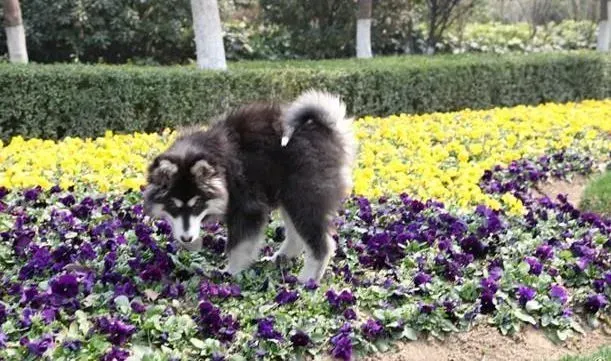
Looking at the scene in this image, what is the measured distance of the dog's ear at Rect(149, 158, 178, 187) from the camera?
4.22 meters

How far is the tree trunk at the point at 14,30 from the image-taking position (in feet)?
36.9

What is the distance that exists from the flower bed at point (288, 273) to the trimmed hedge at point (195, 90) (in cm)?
211

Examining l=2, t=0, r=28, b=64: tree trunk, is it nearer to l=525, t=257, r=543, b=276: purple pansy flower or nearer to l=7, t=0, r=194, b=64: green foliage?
l=7, t=0, r=194, b=64: green foliage

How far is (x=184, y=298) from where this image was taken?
4410 mm

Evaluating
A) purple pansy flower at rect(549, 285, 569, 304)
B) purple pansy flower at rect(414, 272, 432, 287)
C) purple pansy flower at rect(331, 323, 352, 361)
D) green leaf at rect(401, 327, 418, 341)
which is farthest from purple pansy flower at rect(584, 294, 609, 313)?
purple pansy flower at rect(331, 323, 352, 361)

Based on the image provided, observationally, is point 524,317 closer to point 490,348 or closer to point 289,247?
point 490,348

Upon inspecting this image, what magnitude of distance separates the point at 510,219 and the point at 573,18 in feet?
77.8

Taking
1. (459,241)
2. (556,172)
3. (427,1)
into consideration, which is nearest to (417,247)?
(459,241)

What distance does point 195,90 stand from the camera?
32.5 ft

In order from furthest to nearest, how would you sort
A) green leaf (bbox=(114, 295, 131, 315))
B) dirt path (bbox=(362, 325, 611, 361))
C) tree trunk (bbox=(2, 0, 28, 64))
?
tree trunk (bbox=(2, 0, 28, 64)), dirt path (bbox=(362, 325, 611, 361)), green leaf (bbox=(114, 295, 131, 315))

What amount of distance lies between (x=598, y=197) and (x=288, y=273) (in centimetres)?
366

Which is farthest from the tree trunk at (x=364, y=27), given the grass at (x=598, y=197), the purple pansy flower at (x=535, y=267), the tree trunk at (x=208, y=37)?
the purple pansy flower at (x=535, y=267)

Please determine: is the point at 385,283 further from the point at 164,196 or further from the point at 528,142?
the point at 528,142

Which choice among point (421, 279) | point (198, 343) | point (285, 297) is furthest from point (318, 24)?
point (198, 343)
